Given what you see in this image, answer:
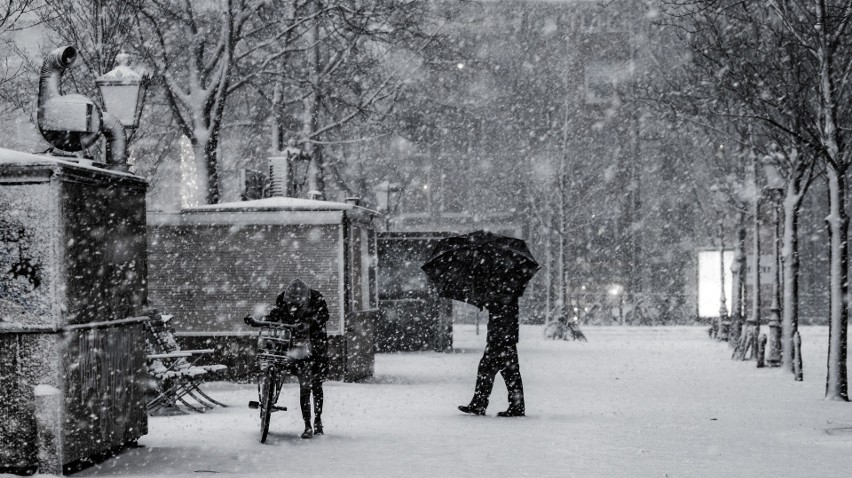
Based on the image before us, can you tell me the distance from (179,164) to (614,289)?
60.2ft

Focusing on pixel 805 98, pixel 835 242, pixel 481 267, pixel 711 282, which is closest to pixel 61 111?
pixel 481 267

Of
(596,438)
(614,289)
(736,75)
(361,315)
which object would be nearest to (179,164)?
(614,289)

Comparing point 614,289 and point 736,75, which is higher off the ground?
point 736,75

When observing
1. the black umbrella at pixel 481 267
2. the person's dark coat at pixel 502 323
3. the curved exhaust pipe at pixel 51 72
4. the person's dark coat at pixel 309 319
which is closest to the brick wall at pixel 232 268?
the black umbrella at pixel 481 267

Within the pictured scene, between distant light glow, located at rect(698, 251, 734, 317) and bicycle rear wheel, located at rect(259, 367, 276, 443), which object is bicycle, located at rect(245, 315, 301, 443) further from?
distant light glow, located at rect(698, 251, 734, 317)

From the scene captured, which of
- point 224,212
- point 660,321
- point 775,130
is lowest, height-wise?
point 660,321

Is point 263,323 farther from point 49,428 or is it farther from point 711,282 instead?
point 711,282

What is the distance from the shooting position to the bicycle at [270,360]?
11.2 meters

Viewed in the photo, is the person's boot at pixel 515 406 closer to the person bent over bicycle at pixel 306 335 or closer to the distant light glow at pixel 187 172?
the person bent over bicycle at pixel 306 335

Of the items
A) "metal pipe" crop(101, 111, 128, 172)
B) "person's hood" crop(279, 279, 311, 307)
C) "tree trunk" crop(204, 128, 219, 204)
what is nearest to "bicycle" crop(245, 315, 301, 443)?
"person's hood" crop(279, 279, 311, 307)

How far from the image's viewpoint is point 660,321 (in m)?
48.4

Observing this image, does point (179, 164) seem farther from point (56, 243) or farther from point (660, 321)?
point (56, 243)

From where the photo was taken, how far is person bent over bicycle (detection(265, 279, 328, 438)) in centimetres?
1155

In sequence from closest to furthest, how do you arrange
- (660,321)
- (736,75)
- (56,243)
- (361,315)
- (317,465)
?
(56,243) < (317,465) < (736,75) < (361,315) < (660,321)
